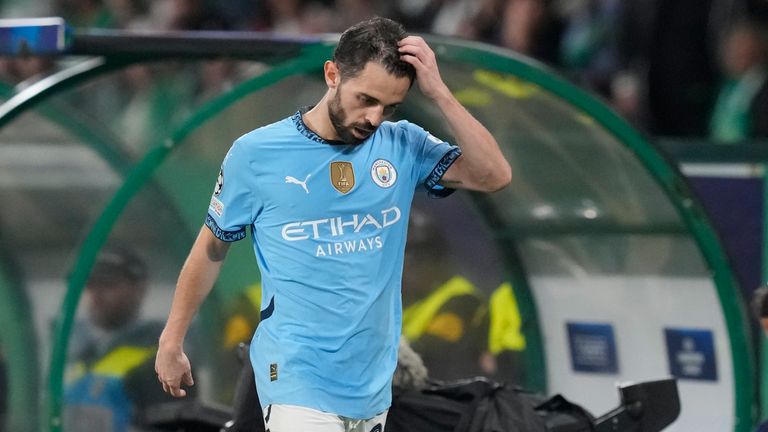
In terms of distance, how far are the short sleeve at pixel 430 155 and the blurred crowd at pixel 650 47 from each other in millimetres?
2989

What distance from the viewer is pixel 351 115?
3.65 m

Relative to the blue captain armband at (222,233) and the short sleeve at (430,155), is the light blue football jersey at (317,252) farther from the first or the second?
the short sleeve at (430,155)

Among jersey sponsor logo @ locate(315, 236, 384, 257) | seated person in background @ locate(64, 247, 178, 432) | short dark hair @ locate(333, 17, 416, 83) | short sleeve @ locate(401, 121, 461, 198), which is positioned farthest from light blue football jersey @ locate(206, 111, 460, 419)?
seated person in background @ locate(64, 247, 178, 432)

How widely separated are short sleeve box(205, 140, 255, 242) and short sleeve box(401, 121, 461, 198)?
452mm

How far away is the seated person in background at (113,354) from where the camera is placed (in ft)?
22.5

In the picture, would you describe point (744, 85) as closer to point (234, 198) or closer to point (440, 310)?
point (440, 310)

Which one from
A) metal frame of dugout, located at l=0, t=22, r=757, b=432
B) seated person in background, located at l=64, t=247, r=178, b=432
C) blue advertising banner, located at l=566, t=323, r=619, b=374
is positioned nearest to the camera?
metal frame of dugout, located at l=0, t=22, r=757, b=432

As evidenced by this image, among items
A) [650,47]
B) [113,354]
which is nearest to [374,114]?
[113,354]

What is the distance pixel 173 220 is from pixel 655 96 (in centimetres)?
263

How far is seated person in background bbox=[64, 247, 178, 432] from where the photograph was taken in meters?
6.87

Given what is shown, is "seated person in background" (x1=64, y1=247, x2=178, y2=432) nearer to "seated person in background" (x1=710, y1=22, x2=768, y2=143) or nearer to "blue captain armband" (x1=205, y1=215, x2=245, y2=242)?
"seated person in background" (x1=710, y1=22, x2=768, y2=143)

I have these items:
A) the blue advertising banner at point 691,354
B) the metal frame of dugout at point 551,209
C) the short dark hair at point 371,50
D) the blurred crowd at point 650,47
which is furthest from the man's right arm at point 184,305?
the blurred crowd at point 650,47

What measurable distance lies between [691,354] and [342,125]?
2840 millimetres

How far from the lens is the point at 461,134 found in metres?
3.81
